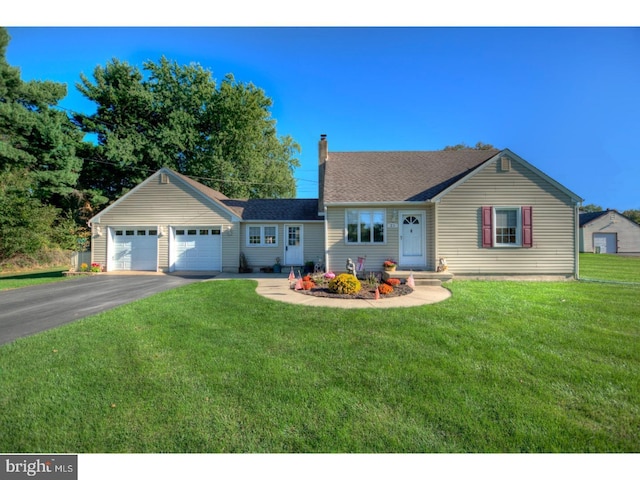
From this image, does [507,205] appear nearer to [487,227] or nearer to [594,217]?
[487,227]

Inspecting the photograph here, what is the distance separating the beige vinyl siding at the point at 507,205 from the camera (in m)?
10.7

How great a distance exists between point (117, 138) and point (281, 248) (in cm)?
1943

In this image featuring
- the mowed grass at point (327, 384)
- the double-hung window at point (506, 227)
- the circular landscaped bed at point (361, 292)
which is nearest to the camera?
the mowed grass at point (327, 384)

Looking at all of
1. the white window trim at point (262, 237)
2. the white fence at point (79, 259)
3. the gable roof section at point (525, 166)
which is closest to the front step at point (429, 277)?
the gable roof section at point (525, 166)

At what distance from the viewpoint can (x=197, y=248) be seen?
14.5m

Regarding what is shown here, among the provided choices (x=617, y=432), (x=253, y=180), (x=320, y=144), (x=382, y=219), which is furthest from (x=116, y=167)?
(x=617, y=432)

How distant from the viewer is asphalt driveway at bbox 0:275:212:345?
5.76 meters

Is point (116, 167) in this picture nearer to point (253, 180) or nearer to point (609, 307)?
point (253, 180)

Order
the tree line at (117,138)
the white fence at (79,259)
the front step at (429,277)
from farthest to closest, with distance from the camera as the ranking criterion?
the tree line at (117,138) → the white fence at (79,259) → the front step at (429,277)

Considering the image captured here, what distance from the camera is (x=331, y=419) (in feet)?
8.51

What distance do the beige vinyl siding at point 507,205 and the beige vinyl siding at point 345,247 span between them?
1.81 meters

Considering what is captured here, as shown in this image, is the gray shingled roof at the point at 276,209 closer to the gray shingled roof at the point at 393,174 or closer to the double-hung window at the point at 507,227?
the gray shingled roof at the point at 393,174

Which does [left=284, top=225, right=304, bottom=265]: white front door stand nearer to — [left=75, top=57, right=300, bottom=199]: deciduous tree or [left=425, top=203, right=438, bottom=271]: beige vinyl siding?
[left=425, top=203, right=438, bottom=271]: beige vinyl siding
